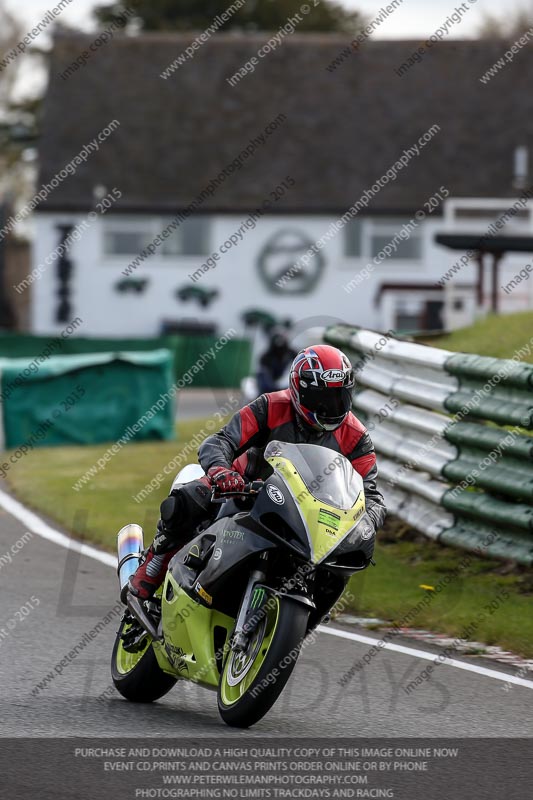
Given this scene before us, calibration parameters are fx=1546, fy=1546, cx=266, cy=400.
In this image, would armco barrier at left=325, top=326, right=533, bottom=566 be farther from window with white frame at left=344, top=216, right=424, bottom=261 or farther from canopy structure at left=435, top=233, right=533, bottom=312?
window with white frame at left=344, top=216, right=424, bottom=261

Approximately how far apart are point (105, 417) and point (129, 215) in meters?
25.0

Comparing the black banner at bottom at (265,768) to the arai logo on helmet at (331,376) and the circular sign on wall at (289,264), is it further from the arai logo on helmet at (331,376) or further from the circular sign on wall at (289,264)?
the circular sign on wall at (289,264)

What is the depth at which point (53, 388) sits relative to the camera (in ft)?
64.7

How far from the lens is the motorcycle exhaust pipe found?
712 cm

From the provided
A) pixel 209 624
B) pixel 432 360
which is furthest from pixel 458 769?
pixel 432 360

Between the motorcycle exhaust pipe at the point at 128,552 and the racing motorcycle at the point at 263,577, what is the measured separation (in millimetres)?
513

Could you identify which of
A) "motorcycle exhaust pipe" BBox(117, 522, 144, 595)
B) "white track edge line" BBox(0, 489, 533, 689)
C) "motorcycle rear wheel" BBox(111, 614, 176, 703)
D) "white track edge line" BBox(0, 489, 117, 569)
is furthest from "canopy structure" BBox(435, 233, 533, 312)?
"motorcycle rear wheel" BBox(111, 614, 176, 703)

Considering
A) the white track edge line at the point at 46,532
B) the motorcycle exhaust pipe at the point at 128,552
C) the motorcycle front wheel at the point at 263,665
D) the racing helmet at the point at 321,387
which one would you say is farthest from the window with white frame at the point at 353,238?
the motorcycle front wheel at the point at 263,665

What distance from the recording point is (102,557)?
447 inches

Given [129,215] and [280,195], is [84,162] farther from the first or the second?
[280,195]

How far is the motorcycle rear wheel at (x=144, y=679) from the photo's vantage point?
6.76 m

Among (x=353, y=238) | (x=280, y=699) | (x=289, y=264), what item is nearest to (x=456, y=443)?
(x=280, y=699)

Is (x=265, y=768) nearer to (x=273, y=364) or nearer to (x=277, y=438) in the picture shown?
(x=277, y=438)

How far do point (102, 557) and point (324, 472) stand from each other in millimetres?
5497
